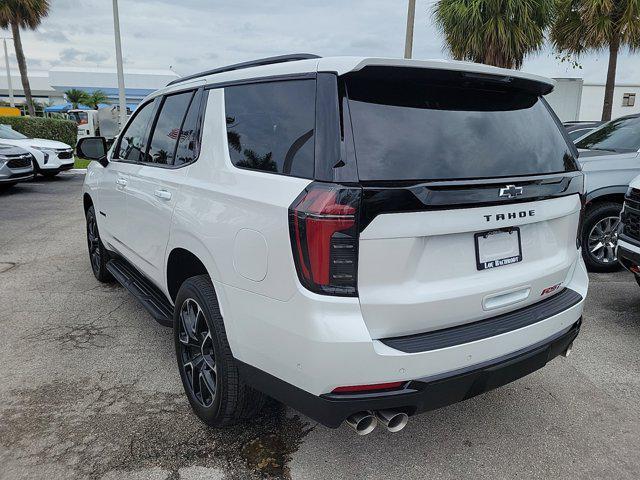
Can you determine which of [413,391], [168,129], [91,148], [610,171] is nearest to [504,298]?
[413,391]

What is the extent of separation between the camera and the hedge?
711 inches

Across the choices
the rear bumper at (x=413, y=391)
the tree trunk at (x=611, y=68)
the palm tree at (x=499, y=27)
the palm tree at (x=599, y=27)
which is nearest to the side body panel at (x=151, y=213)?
the rear bumper at (x=413, y=391)

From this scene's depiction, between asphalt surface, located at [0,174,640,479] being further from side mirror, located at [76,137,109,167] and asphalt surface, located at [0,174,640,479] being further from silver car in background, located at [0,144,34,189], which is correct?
silver car in background, located at [0,144,34,189]

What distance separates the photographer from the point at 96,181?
15.2 feet

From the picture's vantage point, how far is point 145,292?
3.64 m

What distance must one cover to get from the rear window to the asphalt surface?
1.40 m

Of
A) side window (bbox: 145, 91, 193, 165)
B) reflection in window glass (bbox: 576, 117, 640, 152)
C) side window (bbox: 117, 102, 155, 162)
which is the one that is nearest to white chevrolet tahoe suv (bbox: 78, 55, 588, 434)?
side window (bbox: 145, 91, 193, 165)

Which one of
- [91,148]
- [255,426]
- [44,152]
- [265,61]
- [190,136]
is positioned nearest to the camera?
[265,61]

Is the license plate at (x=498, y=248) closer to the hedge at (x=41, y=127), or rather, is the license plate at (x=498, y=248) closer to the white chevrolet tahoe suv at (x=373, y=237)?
the white chevrolet tahoe suv at (x=373, y=237)

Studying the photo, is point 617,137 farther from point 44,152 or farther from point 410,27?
point 44,152

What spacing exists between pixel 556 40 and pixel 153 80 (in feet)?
167

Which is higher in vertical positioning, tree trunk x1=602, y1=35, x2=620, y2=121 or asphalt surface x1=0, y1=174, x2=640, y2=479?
tree trunk x1=602, y1=35, x2=620, y2=121

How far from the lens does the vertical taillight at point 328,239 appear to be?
188 centimetres

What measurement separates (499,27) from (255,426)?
14.5m
